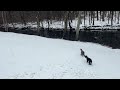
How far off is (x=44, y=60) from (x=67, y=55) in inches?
81.3
